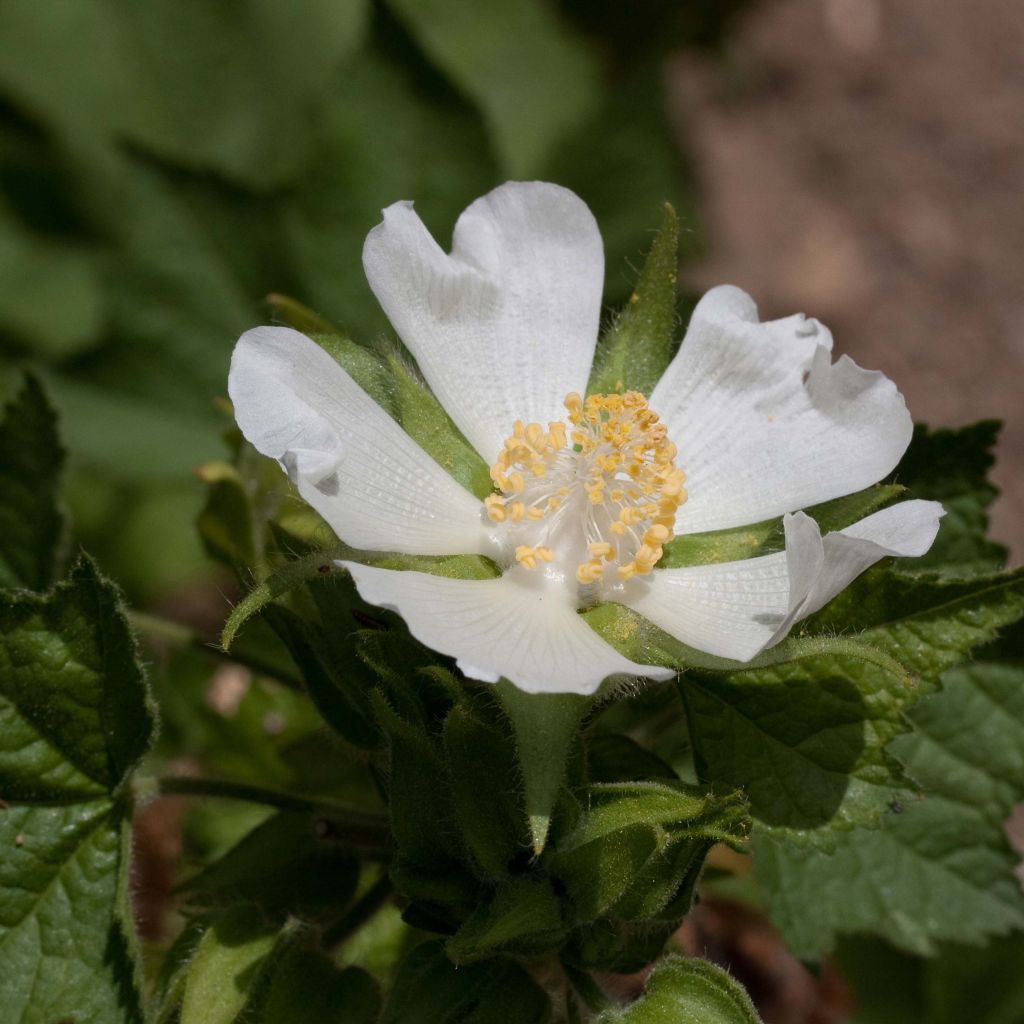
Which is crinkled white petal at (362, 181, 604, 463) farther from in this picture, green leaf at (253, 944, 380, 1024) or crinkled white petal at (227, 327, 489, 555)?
green leaf at (253, 944, 380, 1024)

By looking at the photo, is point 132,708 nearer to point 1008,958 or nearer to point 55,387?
point 55,387

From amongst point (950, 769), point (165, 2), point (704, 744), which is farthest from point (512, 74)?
Result: point (704, 744)

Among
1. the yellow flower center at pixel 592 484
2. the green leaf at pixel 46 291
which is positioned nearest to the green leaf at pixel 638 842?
the yellow flower center at pixel 592 484

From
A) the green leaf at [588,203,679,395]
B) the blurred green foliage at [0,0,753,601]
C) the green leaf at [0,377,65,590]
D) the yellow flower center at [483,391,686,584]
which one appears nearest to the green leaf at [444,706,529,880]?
the yellow flower center at [483,391,686,584]

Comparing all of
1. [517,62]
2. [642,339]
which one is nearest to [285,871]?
[642,339]

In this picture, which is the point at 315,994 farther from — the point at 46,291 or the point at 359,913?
the point at 46,291

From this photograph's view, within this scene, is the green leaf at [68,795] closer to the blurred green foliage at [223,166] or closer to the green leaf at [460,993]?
the green leaf at [460,993]
